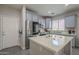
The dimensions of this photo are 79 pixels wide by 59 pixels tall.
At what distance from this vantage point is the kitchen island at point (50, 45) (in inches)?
48.4

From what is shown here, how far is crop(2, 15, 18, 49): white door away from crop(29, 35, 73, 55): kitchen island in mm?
295

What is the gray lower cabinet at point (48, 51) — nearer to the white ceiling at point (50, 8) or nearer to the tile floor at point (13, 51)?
the tile floor at point (13, 51)

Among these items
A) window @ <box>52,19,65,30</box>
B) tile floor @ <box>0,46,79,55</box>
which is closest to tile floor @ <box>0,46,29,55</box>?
tile floor @ <box>0,46,79,55</box>

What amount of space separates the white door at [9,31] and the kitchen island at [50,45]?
30cm

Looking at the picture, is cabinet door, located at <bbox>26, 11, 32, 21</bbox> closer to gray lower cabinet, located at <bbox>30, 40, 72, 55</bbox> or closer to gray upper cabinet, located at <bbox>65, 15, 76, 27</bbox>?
gray lower cabinet, located at <bbox>30, 40, 72, 55</bbox>

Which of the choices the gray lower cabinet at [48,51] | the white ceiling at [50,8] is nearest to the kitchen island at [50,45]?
the gray lower cabinet at [48,51]

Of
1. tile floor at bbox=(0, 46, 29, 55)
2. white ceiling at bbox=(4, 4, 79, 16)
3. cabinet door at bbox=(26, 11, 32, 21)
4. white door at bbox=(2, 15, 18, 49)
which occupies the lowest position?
tile floor at bbox=(0, 46, 29, 55)

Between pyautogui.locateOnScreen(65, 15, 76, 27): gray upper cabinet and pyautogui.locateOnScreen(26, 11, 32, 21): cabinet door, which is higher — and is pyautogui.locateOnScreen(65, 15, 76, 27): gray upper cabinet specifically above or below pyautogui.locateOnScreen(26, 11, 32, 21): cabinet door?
below

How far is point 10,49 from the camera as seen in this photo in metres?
1.35

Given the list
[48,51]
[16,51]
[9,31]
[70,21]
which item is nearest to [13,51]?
[16,51]

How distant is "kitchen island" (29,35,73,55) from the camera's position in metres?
1.23

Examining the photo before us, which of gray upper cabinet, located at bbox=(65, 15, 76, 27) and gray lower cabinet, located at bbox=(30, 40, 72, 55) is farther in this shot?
gray upper cabinet, located at bbox=(65, 15, 76, 27)

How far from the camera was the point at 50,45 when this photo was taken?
4.30 ft

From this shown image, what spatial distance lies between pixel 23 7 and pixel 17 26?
350 mm
